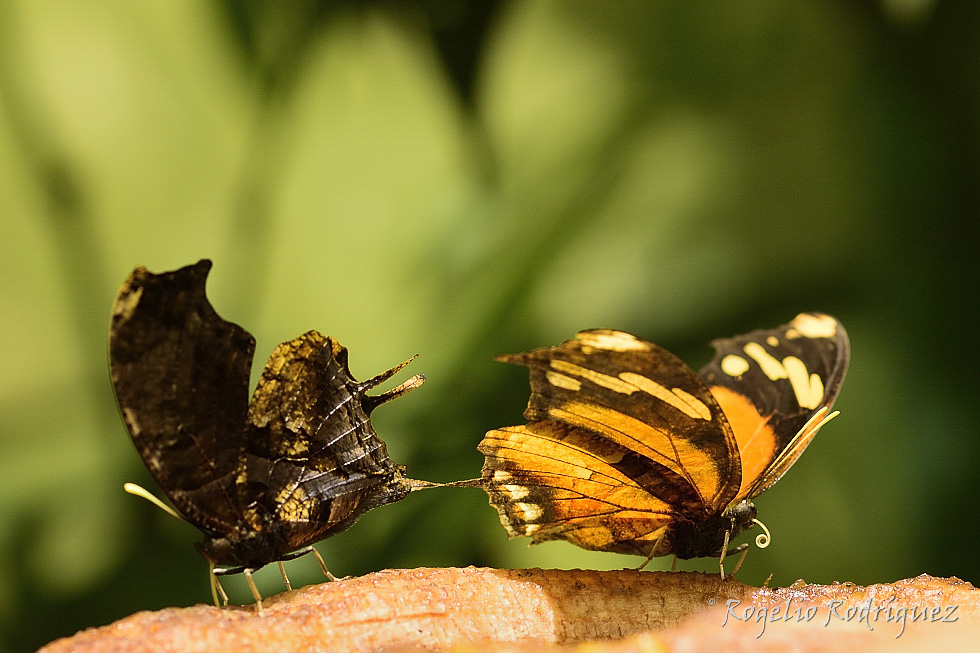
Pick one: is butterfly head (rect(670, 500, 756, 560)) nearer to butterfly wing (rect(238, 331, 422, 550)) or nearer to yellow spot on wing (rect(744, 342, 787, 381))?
yellow spot on wing (rect(744, 342, 787, 381))

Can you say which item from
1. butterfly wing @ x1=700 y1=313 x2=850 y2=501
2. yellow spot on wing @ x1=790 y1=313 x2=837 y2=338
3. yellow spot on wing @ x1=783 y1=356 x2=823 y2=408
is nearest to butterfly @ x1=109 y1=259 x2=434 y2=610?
butterfly wing @ x1=700 y1=313 x2=850 y2=501

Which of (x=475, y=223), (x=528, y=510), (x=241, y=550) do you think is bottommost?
(x=528, y=510)

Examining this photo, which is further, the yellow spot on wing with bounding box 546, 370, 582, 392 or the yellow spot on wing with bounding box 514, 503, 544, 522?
the yellow spot on wing with bounding box 514, 503, 544, 522

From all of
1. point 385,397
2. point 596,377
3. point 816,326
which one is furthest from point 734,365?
point 385,397

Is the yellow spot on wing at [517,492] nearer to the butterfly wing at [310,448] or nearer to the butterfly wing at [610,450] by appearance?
the butterfly wing at [610,450]

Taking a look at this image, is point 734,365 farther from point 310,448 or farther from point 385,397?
point 310,448

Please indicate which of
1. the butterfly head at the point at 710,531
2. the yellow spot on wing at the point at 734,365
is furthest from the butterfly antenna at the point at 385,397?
the yellow spot on wing at the point at 734,365
